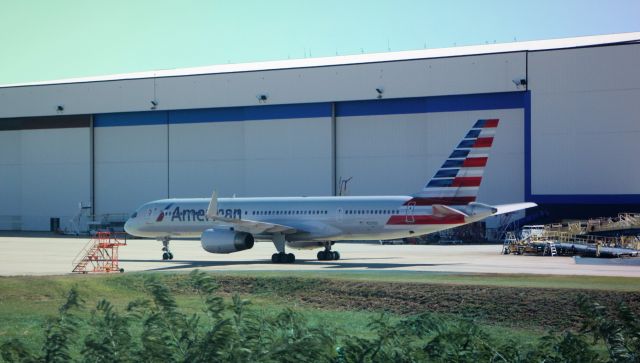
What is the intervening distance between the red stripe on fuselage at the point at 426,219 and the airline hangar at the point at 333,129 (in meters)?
22.2

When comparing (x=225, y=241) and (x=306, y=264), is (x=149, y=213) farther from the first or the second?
(x=306, y=264)

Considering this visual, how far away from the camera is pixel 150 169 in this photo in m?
71.9

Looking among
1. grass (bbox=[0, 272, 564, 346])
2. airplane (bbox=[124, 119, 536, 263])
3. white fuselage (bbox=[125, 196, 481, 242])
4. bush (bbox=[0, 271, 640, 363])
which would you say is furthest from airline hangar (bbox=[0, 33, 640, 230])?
bush (bbox=[0, 271, 640, 363])

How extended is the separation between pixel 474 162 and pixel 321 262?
319 inches

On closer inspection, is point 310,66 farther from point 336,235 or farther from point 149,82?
point 336,235

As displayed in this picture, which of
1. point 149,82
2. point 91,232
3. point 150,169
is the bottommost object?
point 91,232

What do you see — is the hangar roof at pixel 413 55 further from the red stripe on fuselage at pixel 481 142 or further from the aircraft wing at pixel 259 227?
the aircraft wing at pixel 259 227

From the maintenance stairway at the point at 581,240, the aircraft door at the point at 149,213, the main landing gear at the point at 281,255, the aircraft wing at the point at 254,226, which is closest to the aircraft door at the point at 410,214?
the main landing gear at the point at 281,255

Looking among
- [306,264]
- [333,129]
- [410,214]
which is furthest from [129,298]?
[333,129]

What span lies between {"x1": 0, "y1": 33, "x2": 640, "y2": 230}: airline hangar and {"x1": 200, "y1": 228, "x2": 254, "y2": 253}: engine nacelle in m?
25.8

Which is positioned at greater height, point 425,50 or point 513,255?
point 425,50

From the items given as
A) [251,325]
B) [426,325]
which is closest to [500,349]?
[426,325]

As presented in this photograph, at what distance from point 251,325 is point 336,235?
98.8 ft

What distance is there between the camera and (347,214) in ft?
129
